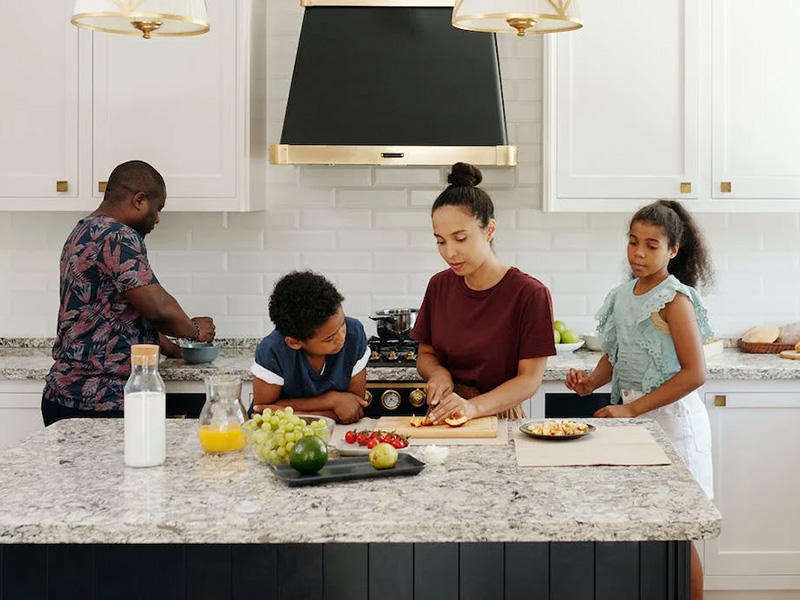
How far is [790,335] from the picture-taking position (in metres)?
4.45

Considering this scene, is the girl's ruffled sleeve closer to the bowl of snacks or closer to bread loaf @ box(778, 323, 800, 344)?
the bowl of snacks

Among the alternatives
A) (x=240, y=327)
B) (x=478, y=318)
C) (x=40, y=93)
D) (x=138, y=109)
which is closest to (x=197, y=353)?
(x=240, y=327)

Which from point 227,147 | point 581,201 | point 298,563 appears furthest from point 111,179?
point 298,563

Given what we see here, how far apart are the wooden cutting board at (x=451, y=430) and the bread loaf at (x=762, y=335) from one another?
6.85 ft

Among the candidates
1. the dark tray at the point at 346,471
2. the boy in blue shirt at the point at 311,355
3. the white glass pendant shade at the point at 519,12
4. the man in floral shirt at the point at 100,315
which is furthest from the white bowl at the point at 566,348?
the dark tray at the point at 346,471

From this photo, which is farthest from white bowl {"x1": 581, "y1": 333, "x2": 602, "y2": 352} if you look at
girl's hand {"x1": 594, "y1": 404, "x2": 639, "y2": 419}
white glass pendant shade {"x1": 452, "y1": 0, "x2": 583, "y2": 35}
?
white glass pendant shade {"x1": 452, "y1": 0, "x2": 583, "y2": 35}

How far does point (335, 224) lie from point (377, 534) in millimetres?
2845

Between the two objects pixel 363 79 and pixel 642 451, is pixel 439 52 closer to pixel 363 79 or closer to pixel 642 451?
pixel 363 79

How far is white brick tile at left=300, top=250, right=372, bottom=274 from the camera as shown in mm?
4578

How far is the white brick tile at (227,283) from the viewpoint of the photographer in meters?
4.59

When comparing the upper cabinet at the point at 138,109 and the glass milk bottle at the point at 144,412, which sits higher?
the upper cabinet at the point at 138,109

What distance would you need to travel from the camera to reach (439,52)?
4.16 m

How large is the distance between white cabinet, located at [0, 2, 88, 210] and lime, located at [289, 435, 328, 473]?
7.86ft

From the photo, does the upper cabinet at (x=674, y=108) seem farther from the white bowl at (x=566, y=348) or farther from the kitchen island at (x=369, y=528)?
the kitchen island at (x=369, y=528)
